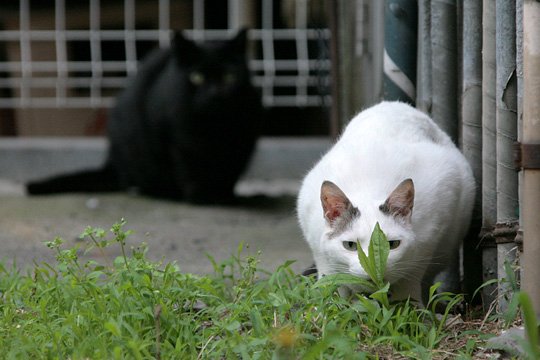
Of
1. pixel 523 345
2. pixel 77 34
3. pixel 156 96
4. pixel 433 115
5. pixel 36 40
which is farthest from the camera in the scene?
pixel 36 40

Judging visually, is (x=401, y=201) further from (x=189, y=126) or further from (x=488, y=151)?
(x=189, y=126)

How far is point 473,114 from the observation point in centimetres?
310

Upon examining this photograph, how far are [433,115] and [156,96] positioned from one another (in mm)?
2934

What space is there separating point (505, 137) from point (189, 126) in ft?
10.6

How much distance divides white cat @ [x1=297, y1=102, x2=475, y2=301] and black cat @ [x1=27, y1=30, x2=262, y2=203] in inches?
101

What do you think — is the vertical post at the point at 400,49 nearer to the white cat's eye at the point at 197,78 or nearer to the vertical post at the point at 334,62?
the vertical post at the point at 334,62

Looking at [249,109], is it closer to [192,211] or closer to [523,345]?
[192,211]

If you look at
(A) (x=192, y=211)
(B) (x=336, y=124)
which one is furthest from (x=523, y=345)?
(A) (x=192, y=211)

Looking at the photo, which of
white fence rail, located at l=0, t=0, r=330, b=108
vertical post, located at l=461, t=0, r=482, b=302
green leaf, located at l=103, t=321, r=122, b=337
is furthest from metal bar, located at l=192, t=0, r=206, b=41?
green leaf, located at l=103, t=321, r=122, b=337

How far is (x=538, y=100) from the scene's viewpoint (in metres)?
2.42

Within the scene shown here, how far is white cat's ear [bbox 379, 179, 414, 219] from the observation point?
2.61 metres

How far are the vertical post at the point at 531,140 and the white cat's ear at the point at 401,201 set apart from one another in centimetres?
32

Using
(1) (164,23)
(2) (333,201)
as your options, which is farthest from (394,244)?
(1) (164,23)

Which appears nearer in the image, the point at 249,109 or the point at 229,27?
the point at 249,109
